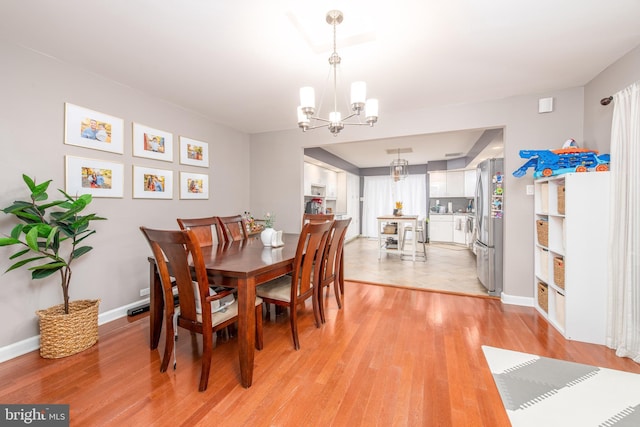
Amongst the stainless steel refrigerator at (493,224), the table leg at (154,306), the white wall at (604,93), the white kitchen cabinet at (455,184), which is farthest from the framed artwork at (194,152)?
the white kitchen cabinet at (455,184)

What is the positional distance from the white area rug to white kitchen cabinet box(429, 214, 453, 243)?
5906 millimetres

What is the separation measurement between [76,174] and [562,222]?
4.60 m

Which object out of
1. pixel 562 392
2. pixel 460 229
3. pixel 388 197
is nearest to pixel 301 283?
pixel 562 392

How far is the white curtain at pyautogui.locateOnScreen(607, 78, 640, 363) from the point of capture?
6.43 ft

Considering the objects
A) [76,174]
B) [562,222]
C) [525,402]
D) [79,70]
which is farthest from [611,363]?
[79,70]

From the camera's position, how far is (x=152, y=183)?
3072mm

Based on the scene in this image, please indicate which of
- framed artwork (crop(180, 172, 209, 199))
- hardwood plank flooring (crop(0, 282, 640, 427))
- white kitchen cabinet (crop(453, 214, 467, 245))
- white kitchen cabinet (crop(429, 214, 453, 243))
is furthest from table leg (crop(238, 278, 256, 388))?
white kitchen cabinet (crop(429, 214, 453, 243))

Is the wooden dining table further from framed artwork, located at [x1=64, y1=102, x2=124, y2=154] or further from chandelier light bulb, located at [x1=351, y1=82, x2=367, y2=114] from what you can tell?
framed artwork, located at [x1=64, y1=102, x2=124, y2=154]

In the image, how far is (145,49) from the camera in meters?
2.14

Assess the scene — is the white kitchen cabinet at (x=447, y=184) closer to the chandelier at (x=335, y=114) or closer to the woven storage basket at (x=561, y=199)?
the woven storage basket at (x=561, y=199)

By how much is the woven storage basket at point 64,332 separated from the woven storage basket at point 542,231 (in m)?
4.29

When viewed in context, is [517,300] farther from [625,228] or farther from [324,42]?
[324,42]

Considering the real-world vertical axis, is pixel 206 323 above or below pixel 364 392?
above

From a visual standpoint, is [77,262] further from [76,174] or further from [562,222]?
[562,222]
